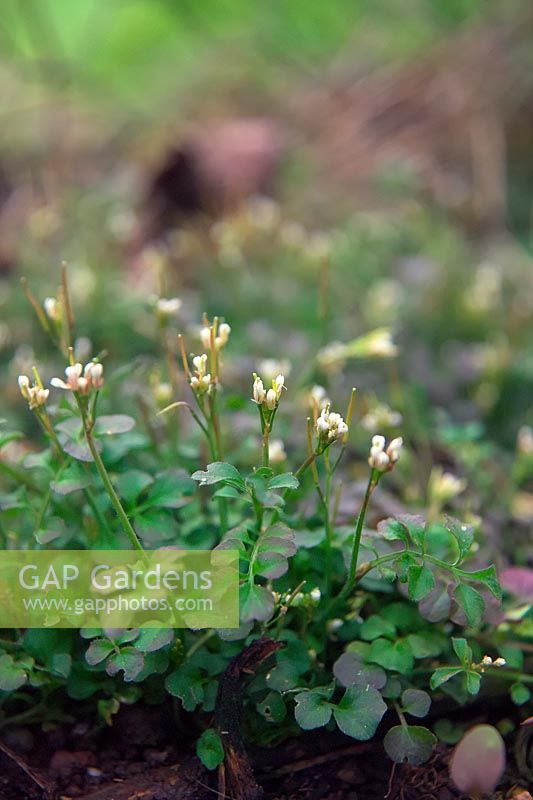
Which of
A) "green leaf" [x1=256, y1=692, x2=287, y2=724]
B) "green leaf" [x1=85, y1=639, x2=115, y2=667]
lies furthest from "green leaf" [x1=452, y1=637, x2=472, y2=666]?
"green leaf" [x1=85, y1=639, x2=115, y2=667]

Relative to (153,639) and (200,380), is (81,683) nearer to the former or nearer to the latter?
(153,639)

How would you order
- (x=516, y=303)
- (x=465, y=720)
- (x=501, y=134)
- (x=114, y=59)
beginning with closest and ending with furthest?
(x=465, y=720) < (x=516, y=303) < (x=501, y=134) < (x=114, y=59)

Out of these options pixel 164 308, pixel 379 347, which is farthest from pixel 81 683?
pixel 379 347

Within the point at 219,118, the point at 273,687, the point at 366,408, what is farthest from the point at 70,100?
the point at 273,687

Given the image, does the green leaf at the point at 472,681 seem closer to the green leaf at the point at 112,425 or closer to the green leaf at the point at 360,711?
the green leaf at the point at 360,711

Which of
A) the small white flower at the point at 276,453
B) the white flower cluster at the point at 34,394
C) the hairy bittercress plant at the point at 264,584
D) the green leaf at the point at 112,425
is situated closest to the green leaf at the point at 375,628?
the hairy bittercress plant at the point at 264,584

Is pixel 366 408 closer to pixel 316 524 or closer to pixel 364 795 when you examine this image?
pixel 316 524
